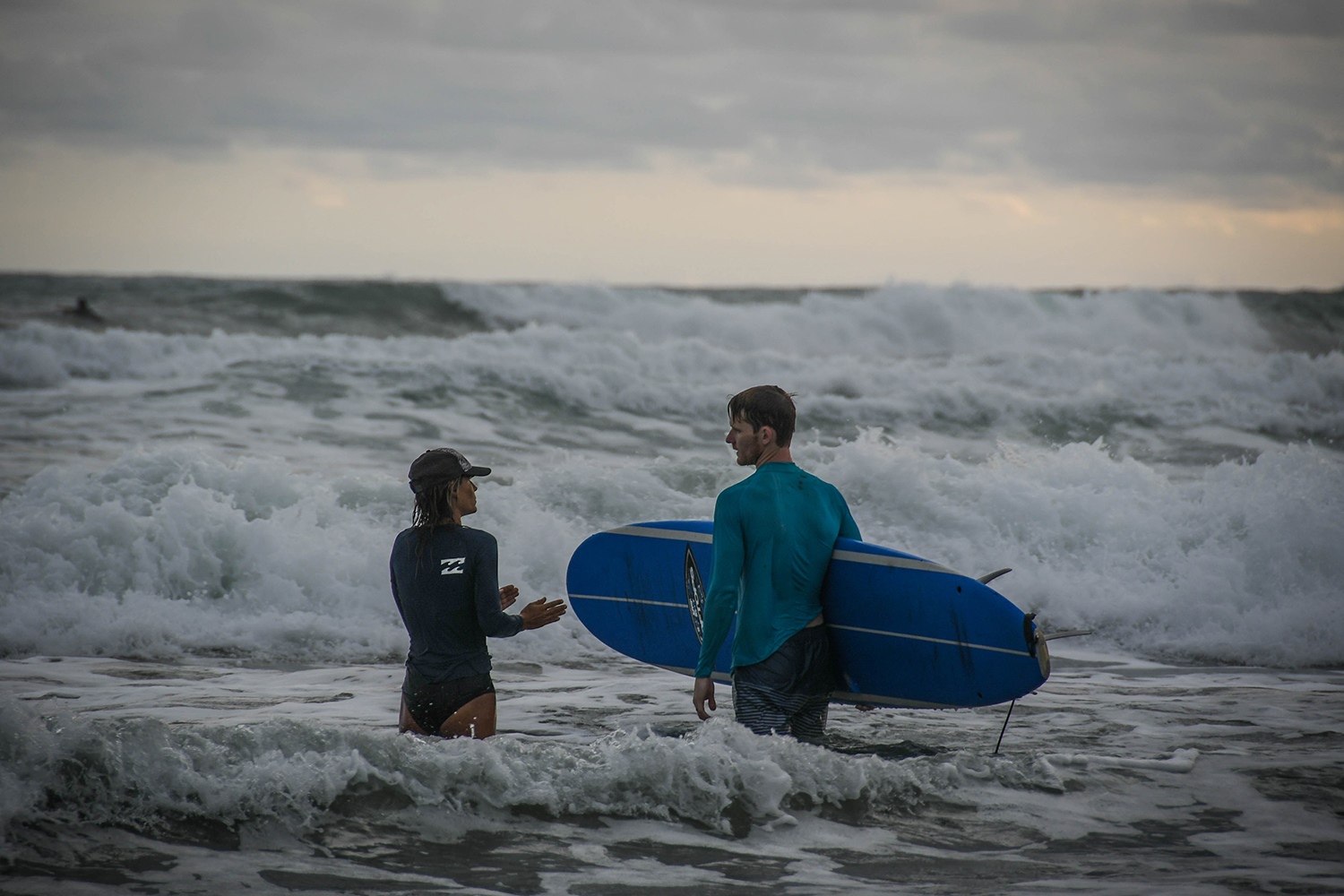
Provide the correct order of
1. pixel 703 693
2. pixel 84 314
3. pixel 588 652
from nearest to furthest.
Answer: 1. pixel 703 693
2. pixel 588 652
3. pixel 84 314

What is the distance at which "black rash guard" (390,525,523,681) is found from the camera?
3.77m

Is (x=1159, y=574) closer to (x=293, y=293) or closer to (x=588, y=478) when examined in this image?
(x=588, y=478)

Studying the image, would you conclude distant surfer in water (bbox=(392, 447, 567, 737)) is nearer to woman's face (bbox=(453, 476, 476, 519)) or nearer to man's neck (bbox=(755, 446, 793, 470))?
woman's face (bbox=(453, 476, 476, 519))

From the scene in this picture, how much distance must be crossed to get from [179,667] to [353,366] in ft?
31.2

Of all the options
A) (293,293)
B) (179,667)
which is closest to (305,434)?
(179,667)

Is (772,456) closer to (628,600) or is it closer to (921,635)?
(921,635)

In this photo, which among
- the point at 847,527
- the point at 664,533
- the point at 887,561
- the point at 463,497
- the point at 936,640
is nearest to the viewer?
the point at 463,497

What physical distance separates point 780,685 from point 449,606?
3.54 ft

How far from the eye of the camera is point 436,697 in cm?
388

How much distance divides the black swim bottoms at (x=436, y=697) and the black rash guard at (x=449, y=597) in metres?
0.02

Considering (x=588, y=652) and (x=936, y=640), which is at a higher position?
(x=936, y=640)

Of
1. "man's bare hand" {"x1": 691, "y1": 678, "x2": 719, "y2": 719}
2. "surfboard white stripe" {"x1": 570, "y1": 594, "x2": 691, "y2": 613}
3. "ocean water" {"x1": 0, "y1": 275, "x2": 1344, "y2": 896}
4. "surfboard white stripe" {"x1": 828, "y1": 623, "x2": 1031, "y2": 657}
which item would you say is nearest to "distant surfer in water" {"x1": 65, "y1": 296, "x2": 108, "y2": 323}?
"ocean water" {"x1": 0, "y1": 275, "x2": 1344, "y2": 896}

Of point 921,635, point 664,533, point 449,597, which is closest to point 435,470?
point 449,597

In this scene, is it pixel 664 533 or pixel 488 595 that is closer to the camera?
pixel 488 595
